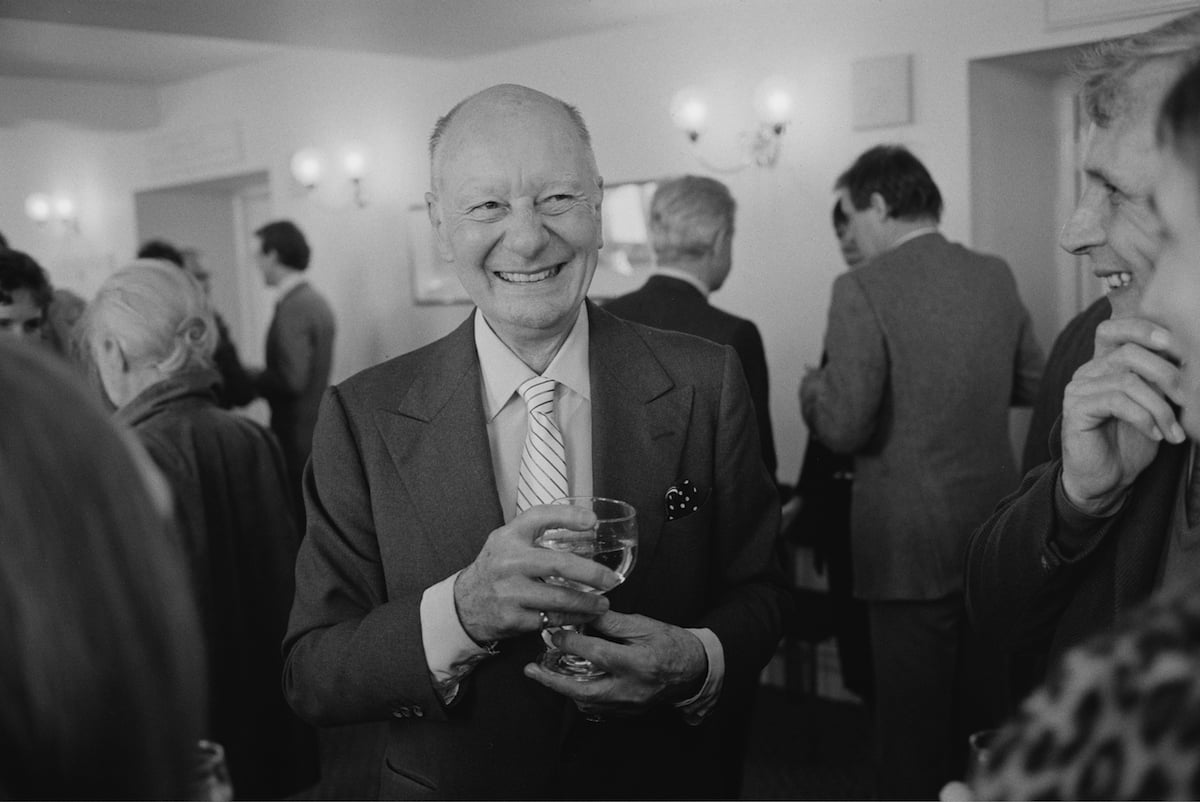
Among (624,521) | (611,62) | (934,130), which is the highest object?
(611,62)

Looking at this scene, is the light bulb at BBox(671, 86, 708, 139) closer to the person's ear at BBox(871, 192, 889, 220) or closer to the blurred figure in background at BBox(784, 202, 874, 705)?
the blurred figure in background at BBox(784, 202, 874, 705)

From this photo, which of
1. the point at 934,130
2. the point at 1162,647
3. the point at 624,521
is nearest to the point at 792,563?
the point at 934,130

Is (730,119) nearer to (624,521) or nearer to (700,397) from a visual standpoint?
(700,397)

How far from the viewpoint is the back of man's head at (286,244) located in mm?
6000

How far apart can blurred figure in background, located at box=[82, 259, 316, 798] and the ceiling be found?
0.60 m

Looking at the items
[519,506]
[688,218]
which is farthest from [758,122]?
[519,506]

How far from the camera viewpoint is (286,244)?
5992 millimetres

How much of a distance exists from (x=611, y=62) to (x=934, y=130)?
46.1 inches

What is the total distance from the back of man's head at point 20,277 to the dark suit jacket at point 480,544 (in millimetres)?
1605

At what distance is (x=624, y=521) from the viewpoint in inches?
53.4

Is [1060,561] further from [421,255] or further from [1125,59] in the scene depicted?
[421,255]

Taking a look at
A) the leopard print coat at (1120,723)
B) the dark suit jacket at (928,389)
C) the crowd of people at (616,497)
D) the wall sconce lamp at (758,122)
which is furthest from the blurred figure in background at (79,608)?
the wall sconce lamp at (758,122)

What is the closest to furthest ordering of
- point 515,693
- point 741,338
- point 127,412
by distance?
point 515,693
point 127,412
point 741,338

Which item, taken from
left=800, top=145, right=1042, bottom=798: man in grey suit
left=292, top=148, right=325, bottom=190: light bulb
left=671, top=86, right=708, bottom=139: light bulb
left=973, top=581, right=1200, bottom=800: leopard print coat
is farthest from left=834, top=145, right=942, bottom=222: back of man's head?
left=973, top=581, right=1200, bottom=800: leopard print coat
